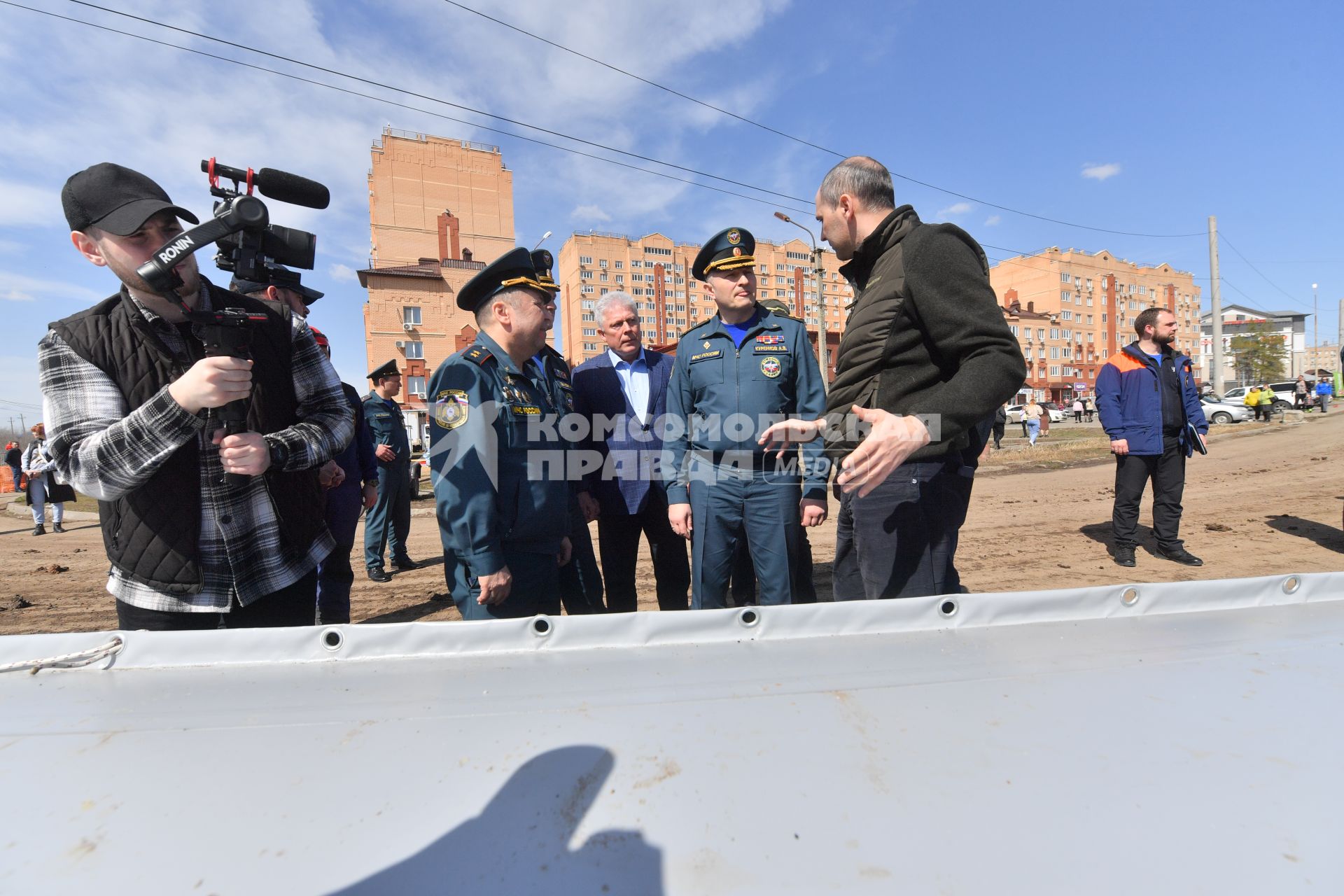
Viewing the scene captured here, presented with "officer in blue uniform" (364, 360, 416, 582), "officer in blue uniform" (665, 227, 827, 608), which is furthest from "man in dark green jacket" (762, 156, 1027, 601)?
"officer in blue uniform" (364, 360, 416, 582)

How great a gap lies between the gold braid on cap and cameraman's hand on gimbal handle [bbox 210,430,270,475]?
215 cm

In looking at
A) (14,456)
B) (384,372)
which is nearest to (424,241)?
(14,456)

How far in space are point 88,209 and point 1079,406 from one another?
39.5m

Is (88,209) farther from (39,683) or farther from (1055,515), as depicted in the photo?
(1055,515)

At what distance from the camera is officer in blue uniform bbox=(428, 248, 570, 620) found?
206 centimetres

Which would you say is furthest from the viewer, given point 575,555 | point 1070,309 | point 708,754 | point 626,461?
point 1070,309

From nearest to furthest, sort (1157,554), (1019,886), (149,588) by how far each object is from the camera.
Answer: (1019,886)
(149,588)
(1157,554)

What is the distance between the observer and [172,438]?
144 cm

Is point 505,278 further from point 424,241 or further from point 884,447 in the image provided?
point 424,241

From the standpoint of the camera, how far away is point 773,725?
896mm

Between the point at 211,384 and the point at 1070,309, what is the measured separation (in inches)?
3248

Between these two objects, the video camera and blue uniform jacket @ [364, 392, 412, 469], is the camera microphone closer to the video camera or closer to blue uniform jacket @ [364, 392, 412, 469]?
the video camera

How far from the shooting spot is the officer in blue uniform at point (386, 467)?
5.14 metres

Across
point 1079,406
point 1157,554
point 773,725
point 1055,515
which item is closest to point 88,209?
point 773,725
